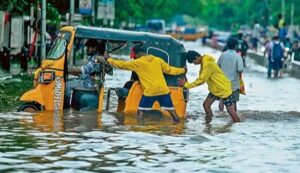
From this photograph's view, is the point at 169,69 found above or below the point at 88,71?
above

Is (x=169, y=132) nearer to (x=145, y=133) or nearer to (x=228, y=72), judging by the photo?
(x=145, y=133)

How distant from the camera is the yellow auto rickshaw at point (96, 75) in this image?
19531mm

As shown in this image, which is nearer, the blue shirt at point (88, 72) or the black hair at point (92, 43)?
the blue shirt at point (88, 72)

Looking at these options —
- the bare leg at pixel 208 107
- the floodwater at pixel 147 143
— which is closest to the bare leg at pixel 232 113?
the floodwater at pixel 147 143

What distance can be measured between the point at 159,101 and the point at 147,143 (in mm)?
3389

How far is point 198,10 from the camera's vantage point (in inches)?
6299

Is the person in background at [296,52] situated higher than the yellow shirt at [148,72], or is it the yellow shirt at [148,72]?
the yellow shirt at [148,72]

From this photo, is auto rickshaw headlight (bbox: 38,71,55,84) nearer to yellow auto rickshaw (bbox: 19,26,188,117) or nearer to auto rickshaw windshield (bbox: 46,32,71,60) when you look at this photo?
yellow auto rickshaw (bbox: 19,26,188,117)

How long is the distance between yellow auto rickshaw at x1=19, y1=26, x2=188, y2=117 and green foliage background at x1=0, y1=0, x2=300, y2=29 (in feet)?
54.8

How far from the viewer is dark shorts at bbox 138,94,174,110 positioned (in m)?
19.0

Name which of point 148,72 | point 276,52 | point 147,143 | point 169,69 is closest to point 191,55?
point 169,69

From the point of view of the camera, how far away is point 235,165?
13484 mm

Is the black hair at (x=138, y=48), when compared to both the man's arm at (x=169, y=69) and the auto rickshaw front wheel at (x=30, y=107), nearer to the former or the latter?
the man's arm at (x=169, y=69)

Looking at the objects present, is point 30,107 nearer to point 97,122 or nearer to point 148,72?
point 97,122
